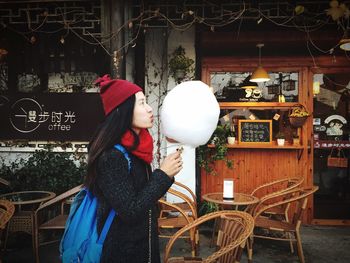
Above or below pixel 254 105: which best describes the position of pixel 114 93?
below

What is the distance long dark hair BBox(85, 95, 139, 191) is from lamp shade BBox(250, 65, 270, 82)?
470 centimetres

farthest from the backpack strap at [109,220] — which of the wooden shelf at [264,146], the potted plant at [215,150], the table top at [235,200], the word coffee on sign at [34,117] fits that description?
the word coffee on sign at [34,117]

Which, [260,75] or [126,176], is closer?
[126,176]

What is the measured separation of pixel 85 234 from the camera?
2008 mm

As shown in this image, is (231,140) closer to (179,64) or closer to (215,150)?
(215,150)

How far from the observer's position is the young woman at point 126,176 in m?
1.90

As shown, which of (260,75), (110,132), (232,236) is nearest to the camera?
(110,132)

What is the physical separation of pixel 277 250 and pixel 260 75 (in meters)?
3.10

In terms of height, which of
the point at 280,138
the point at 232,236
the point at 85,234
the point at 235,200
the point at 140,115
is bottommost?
the point at 235,200

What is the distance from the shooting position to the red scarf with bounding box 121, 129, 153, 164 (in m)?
2.02

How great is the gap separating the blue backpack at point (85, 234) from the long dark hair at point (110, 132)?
0.06 metres

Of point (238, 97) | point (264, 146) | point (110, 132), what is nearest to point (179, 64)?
point (238, 97)

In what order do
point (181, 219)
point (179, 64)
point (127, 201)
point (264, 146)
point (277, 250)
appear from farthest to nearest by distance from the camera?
point (264, 146)
point (179, 64)
point (277, 250)
point (181, 219)
point (127, 201)

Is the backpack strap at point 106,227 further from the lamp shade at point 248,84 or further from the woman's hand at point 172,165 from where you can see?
the lamp shade at point 248,84
